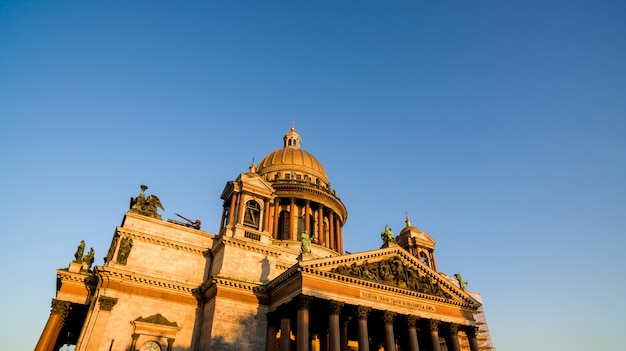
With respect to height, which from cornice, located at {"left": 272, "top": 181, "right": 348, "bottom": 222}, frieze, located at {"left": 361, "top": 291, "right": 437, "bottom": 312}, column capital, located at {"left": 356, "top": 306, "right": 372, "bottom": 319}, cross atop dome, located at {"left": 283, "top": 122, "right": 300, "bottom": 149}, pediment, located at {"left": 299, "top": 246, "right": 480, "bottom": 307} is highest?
cross atop dome, located at {"left": 283, "top": 122, "right": 300, "bottom": 149}

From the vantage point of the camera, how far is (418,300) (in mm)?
29109

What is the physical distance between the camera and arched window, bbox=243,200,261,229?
1298 inches

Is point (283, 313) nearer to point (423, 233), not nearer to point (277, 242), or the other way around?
point (277, 242)

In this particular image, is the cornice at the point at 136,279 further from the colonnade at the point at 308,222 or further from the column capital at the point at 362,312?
the colonnade at the point at 308,222

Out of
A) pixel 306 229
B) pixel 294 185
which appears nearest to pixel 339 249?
pixel 306 229

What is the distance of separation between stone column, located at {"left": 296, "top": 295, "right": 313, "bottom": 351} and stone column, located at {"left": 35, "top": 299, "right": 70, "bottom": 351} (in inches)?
626

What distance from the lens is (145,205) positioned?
30984mm

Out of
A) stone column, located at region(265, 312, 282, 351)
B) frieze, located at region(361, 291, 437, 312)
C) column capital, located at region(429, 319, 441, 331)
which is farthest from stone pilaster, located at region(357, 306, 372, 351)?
stone column, located at region(265, 312, 282, 351)

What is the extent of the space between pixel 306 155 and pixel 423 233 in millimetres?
16725

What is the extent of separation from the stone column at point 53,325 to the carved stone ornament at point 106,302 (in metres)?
4.63

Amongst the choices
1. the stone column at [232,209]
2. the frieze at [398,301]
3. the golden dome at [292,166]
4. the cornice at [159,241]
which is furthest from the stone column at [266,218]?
the golden dome at [292,166]

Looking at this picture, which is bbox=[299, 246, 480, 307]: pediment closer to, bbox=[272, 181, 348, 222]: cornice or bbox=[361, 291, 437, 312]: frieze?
bbox=[361, 291, 437, 312]: frieze

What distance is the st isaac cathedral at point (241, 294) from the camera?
25.2 metres

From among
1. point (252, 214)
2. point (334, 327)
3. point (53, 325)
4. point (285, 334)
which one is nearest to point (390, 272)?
point (334, 327)
